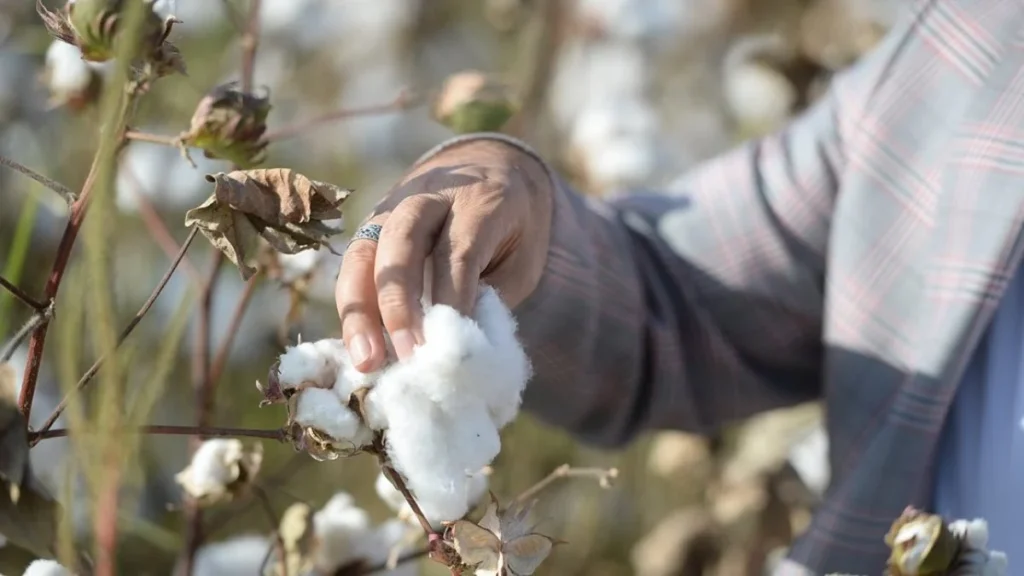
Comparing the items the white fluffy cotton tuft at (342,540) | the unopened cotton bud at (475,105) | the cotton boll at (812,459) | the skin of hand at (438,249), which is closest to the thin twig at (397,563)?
the white fluffy cotton tuft at (342,540)

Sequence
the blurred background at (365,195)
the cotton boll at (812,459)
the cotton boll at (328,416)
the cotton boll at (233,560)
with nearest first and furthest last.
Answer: the cotton boll at (328,416) < the cotton boll at (233,560) < the blurred background at (365,195) < the cotton boll at (812,459)

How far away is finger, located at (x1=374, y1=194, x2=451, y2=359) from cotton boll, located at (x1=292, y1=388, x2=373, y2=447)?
0.03m

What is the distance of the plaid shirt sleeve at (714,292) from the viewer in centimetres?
70

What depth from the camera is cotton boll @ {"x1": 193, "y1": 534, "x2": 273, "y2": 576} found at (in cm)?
56

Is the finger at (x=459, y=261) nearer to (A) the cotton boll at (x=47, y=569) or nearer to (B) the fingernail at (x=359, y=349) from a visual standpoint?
(B) the fingernail at (x=359, y=349)

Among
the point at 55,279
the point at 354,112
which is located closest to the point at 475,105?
the point at 354,112

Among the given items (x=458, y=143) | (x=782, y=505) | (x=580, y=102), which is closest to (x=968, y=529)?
(x=458, y=143)

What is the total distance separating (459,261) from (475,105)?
23cm

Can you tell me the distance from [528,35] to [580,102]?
430mm

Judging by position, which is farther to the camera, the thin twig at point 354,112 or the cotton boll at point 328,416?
the thin twig at point 354,112

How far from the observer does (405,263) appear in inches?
14.1

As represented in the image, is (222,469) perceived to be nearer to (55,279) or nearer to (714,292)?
(55,279)

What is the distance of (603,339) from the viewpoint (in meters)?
0.70

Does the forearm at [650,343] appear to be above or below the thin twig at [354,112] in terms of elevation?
below
